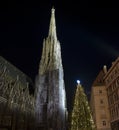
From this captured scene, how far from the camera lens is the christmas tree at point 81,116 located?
20000 mm

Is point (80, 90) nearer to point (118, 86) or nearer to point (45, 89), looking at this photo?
point (118, 86)

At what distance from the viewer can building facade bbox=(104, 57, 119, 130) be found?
106 ft

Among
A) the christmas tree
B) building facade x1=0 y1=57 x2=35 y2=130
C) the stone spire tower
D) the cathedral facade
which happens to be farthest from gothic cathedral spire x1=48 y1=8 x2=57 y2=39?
the christmas tree

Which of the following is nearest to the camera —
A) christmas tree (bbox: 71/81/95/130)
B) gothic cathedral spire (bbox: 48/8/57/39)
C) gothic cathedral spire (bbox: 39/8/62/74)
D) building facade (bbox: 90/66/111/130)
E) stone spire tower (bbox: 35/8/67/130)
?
christmas tree (bbox: 71/81/95/130)

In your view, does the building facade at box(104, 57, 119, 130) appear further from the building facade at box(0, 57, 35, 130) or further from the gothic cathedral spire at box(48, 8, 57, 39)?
the gothic cathedral spire at box(48, 8, 57, 39)

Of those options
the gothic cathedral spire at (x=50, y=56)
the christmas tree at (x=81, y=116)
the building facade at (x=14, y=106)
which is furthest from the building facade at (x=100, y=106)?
the christmas tree at (x=81, y=116)

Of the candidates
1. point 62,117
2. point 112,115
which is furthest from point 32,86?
point 112,115

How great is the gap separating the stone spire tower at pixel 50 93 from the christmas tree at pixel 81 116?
15700 mm

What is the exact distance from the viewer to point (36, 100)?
4088 cm

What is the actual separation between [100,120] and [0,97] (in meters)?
21.3

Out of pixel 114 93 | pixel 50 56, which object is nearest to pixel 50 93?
pixel 50 56

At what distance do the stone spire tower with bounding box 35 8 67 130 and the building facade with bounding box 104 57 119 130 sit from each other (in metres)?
10.7

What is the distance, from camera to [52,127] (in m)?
35.1

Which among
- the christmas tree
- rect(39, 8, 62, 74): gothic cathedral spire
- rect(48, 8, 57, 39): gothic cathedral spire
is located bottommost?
the christmas tree
